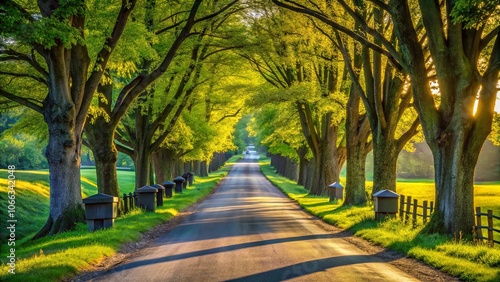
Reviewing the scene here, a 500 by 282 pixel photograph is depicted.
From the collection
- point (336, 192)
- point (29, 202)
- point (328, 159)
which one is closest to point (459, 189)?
point (336, 192)

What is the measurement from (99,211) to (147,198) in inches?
246

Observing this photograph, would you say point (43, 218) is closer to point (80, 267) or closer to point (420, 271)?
point (80, 267)

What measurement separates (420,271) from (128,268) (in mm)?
5445

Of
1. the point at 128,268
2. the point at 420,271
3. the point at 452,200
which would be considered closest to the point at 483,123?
the point at 452,200

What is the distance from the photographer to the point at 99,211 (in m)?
13.9

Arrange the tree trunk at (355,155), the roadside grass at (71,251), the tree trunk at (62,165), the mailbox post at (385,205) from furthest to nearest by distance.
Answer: the tree trunk at (355,155), the mailbox post at (385,205), the tree trunk at (62,165), the roadside grass at (71,251)

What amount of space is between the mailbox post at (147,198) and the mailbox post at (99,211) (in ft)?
19.2

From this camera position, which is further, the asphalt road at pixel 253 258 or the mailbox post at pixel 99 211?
the mailbox post at pixel 99 211

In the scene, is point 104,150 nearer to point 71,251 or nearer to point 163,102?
point 163,102

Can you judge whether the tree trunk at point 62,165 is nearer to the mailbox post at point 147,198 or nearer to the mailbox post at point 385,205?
the mailbox post at point 147,198

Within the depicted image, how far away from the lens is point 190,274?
852 centimetres

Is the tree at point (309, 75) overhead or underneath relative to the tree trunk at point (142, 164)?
overhead

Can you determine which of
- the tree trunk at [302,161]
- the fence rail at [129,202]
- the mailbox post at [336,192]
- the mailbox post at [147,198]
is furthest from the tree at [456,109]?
the tree trunk at [302,161]

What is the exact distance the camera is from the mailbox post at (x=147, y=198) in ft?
66.0
